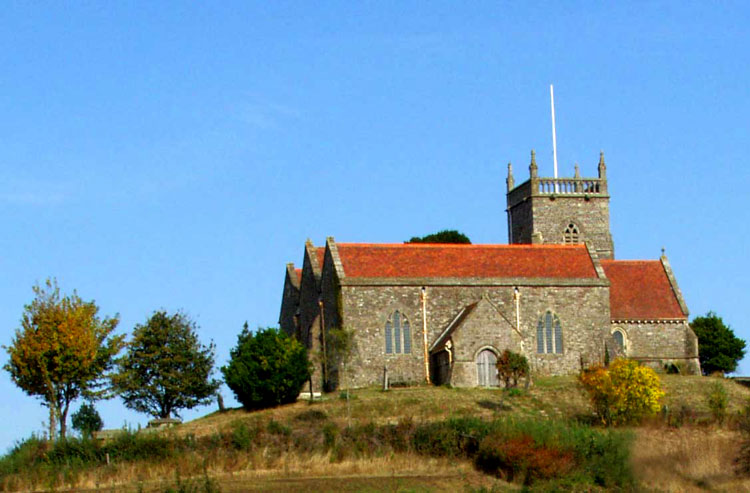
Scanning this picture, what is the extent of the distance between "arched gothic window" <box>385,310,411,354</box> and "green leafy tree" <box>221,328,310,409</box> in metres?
5.49

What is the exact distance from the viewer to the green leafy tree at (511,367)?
182 ft

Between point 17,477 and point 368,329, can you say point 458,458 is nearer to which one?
point 17,477

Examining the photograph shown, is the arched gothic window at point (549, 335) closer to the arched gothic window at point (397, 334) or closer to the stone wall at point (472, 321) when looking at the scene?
the stone wall at point (472, 321)

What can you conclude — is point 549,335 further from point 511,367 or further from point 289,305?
point 289,305

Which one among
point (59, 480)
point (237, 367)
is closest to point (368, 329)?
point (237, 367)

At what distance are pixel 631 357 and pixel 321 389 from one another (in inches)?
631

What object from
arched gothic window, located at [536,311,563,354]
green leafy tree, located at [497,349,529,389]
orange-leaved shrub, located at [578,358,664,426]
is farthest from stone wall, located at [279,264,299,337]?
orange-leaved shrub, located at [578,358,664,426]

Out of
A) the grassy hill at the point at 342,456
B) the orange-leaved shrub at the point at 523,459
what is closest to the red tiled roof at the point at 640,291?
the grassy hill at the point at 342,456

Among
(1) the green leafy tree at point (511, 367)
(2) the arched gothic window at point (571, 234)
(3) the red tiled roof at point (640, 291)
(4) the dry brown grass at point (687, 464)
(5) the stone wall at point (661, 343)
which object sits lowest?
(4) the dry brown grass at point (687, 464)

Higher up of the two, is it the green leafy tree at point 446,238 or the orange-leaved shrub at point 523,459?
the green leafy tree at point 446,238

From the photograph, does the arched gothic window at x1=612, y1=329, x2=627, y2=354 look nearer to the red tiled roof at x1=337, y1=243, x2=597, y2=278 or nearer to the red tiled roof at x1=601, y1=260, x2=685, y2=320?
the red tiled roof at x1=601, y1=260, x2=685, y2=320

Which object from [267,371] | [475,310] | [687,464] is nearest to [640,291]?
[475,310]

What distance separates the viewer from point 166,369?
5988 cm

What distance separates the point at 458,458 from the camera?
4188 centimetres
